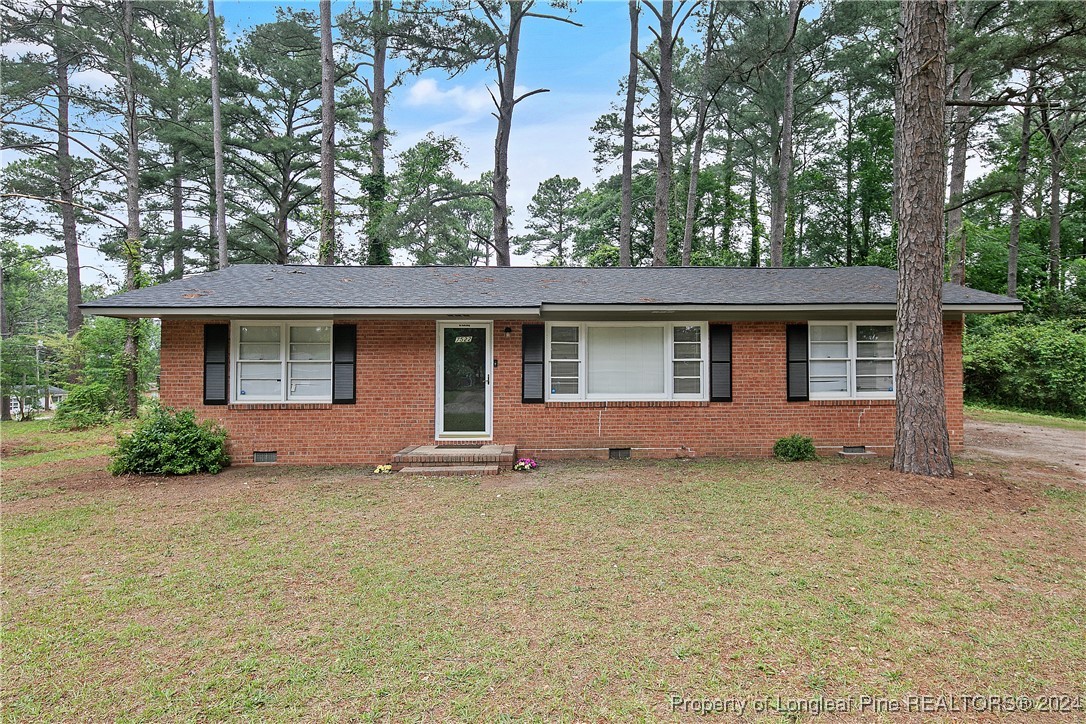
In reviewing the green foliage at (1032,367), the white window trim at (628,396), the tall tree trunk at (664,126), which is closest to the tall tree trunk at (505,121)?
the tall tree trunk at (664,126)

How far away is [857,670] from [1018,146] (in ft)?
84.4

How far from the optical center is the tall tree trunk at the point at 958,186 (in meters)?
14.9

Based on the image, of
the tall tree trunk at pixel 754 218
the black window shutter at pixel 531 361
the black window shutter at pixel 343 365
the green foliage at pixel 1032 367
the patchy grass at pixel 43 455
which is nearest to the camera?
the patchy grass at pixel 43 455

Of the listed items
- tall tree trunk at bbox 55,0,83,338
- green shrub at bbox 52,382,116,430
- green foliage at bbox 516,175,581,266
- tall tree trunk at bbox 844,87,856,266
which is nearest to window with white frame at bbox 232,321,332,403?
green shrub at bbox 52,382,116,430

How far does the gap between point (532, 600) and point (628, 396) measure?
5.22 m

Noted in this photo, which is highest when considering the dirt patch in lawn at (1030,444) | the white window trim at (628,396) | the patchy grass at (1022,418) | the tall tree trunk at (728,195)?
the tall tree trunk at (728,195)

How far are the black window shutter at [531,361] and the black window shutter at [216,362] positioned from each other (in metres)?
4.67

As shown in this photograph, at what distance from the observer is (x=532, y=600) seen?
332cm

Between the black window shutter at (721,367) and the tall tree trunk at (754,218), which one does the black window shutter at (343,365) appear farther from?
the tall tree trunk at (754,218)

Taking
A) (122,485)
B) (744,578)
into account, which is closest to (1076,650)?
(744,578)

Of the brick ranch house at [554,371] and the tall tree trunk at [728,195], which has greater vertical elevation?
the tall tree trunk at [728,195]

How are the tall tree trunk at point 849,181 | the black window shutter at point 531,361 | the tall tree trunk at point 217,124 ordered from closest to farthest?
the black window shutter at point 531,361, the tall tree trunk at point 217,124, the tall tree trunk at point 849,181

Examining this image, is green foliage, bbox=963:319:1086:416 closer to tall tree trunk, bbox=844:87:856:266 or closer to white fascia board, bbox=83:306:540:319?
tall tree trunk, bbox=844:87:856:266

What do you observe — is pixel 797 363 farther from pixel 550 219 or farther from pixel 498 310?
pixel 550 219
